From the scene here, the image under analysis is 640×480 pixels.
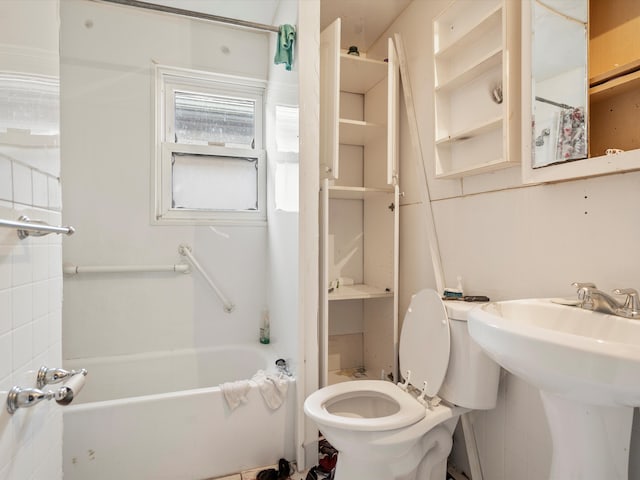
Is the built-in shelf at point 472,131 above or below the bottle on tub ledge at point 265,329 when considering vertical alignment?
above

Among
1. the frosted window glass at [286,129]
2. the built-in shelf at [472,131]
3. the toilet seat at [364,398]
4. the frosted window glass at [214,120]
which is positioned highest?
the frosted window glass at [214,120]

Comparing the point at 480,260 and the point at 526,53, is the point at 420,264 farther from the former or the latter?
the point at 526,53

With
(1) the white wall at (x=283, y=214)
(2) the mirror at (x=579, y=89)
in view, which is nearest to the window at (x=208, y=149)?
(1) the white wall at (x=283, y=214)

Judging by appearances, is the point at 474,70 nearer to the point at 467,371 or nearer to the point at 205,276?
the point at 467,371

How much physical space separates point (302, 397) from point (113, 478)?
0.84 meters

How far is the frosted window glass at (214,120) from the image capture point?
228 cm

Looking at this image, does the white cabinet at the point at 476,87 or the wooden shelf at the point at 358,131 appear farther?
the wooden shelf at the point at 358,131

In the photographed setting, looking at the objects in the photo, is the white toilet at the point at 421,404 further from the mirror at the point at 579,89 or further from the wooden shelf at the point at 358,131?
the wooden shelf at the point at 358,131

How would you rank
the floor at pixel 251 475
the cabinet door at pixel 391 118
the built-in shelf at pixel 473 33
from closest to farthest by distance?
1. the built-in shelf at pixel 473 33
2. the floor at pixel 251 475
3. the cabinet door at pixel 391 118

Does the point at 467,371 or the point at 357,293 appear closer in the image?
the point at 467,371

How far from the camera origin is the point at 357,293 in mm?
1914

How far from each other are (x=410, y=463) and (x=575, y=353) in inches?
35.1

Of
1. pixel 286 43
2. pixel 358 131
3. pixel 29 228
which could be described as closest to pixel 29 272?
pixel 29 228

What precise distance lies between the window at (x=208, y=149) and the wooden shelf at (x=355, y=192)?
63cm
